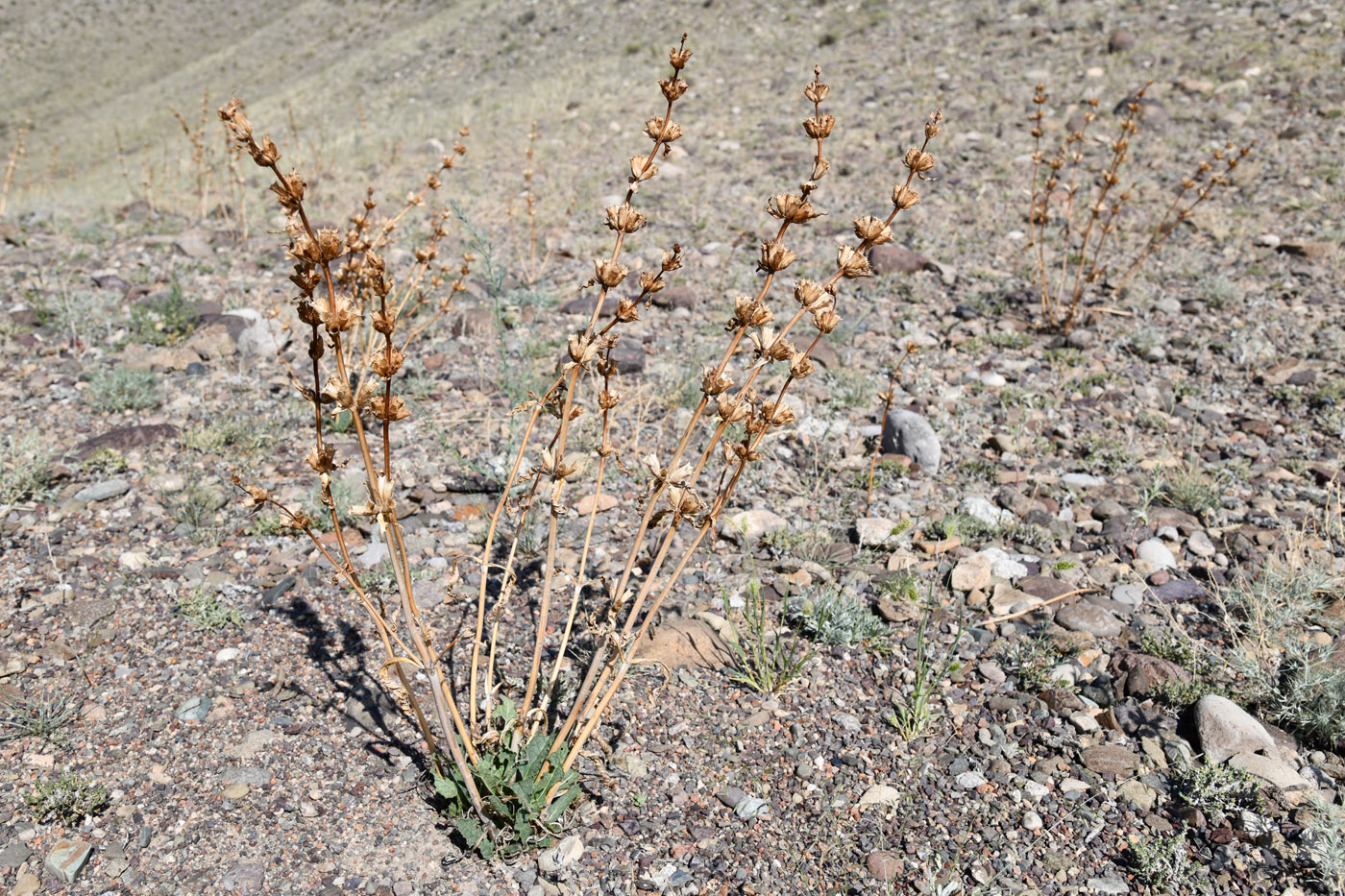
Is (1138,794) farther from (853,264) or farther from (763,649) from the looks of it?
(853,264)

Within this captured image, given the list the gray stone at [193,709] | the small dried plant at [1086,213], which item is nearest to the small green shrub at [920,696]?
the gray stone at [193,709]

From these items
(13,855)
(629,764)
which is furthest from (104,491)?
(629,764)

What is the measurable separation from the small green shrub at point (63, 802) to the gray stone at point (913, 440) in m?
3.19

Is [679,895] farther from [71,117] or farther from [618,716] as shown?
[71,117]

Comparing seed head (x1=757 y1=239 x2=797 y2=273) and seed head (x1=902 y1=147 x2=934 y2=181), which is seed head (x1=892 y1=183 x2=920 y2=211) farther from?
seed head (x1=757 y1=239 x2=797 y2=273)

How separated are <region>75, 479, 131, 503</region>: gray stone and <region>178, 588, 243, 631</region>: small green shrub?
2.98 feet

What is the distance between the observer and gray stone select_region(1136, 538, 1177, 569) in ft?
10.7

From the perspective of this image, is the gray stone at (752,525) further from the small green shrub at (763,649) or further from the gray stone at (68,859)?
the gray stone at (68,859)

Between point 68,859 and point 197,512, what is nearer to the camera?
point 68,859

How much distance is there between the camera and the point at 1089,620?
9.73 ft

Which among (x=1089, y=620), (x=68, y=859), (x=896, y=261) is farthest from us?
(x=896, y=261)

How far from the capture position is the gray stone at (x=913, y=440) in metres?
3.86

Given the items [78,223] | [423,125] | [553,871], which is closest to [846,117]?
[423,125]

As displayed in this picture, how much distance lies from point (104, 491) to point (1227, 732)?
415 cm
